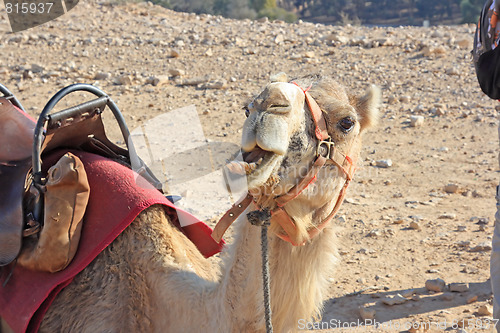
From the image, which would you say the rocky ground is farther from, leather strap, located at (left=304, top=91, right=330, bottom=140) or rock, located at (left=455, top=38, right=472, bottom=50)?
leather strap, located at (left=304, top=91, right=330, bottom=140)

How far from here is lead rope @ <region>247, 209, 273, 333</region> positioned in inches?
78.1

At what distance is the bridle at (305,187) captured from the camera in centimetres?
204

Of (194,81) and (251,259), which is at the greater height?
(251,259)

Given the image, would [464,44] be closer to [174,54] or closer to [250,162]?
[174,54]

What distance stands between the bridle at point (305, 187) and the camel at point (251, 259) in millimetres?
21

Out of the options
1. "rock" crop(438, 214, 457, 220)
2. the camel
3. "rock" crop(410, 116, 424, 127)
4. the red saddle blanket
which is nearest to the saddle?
the red saddle blanket

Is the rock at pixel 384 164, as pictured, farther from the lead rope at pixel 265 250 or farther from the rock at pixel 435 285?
the lead rope at pixel 265 250

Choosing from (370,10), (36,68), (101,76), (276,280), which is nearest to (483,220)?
(276,280)

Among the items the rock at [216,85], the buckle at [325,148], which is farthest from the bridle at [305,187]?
the rock at [216,85]

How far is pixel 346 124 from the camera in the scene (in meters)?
2.18

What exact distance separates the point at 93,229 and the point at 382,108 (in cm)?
680

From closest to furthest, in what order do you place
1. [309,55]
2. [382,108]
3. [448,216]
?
[448,216] → [382,108] → [309,55]

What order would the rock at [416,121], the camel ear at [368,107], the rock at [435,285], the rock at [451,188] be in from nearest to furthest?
the camel ear at [368,107] → the rock at [435,285] → the rock at [451,188] → the rock at [416,121]

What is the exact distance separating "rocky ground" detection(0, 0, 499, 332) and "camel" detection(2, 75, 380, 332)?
0.42 metres
